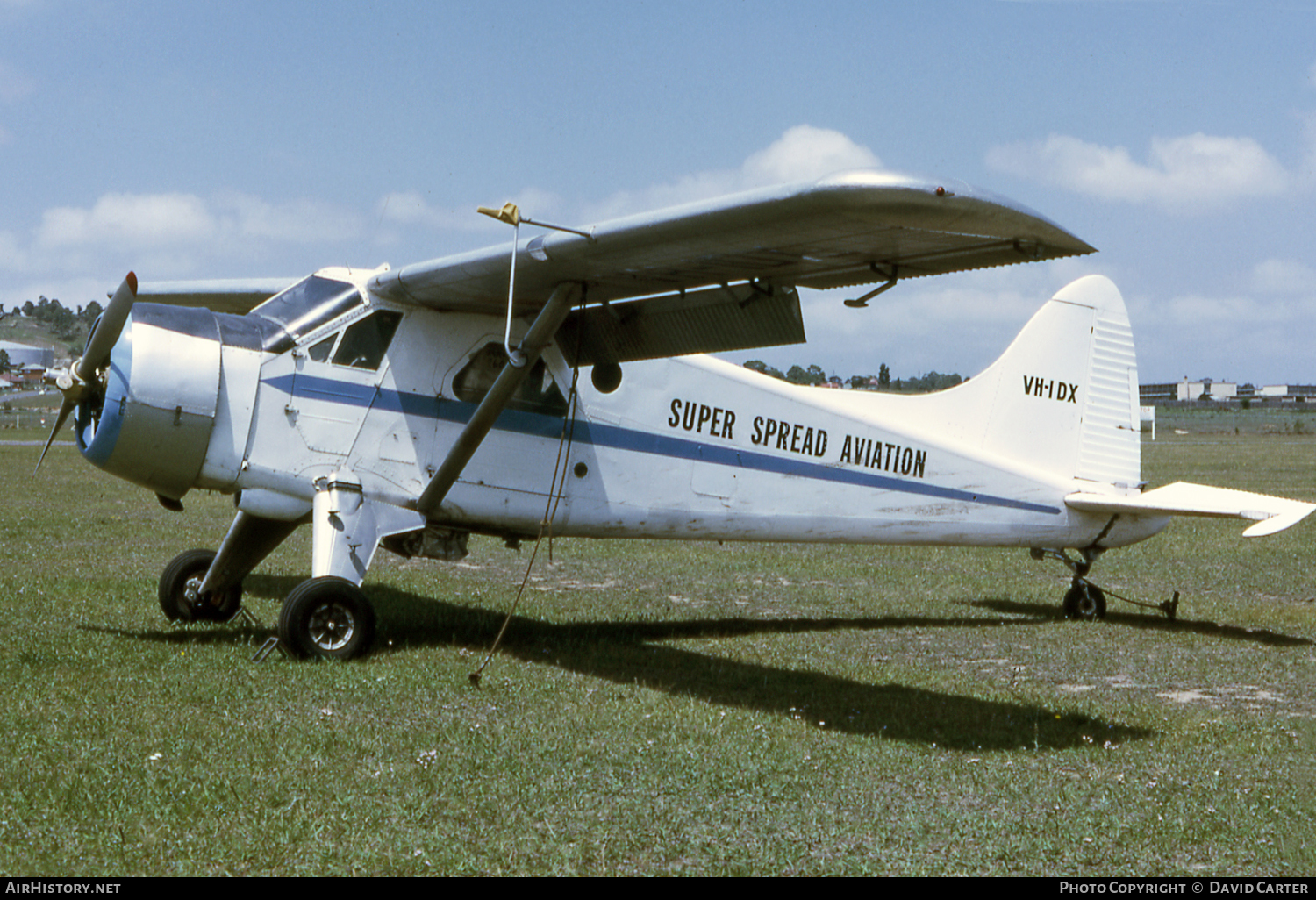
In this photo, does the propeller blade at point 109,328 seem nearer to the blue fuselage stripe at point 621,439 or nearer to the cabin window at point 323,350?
the blue fuselage stripe at point 621,439

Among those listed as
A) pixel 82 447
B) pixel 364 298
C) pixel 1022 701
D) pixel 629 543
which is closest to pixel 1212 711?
pixel 1022 701

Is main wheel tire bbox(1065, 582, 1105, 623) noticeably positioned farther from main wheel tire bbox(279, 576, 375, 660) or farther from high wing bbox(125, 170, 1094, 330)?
main wheel tire bbox(279, 576, 375, 660)

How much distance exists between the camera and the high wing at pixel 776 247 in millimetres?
5312

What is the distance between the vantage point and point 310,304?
8781 mm

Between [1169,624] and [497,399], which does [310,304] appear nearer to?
[497,399]

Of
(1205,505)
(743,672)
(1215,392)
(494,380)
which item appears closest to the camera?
(743,672)

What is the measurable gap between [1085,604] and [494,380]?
6.37 meters

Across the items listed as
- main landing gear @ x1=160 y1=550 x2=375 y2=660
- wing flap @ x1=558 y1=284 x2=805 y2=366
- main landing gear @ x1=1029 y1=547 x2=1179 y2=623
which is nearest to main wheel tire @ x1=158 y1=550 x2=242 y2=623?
main landing gear @ x1=160 y1=550 x2=375 y2=660

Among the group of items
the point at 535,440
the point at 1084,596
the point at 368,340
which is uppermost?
the point at 368,340

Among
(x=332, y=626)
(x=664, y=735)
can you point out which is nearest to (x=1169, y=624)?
(x=664, y=735)

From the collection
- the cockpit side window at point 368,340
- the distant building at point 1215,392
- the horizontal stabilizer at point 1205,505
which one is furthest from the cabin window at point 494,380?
the distant building at point 1215,392

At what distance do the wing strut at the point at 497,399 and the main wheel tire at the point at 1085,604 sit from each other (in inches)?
249

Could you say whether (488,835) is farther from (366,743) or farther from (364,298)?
(364,298)

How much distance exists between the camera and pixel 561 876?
4234 mm
